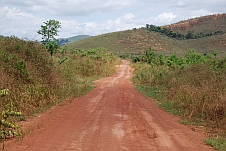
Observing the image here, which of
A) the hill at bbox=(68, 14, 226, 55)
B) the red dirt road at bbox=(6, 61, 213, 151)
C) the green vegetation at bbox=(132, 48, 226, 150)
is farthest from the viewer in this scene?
the hill at bbox=(68, 14, 226, 55)

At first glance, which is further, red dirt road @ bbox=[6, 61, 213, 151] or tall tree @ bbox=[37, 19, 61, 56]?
tall tree @ bbox=[37, 19, 61, 56]

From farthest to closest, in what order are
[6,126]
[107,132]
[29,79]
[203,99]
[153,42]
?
[153,42] < [29,79] < [203,99] < [107,132] < [6,126]

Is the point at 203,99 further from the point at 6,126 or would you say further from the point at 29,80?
the point at 6,126

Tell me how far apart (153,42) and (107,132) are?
69811mm

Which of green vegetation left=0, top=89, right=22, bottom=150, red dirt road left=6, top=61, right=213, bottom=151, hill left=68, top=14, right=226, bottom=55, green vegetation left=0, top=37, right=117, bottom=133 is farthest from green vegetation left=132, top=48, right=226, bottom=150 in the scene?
hill left=68, top=14, right=226, bottom=55

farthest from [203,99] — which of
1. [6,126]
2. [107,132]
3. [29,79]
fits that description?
[6,126]

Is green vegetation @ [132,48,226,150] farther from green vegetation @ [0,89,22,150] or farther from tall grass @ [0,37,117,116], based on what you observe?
green vegetation @ [0,89,22,150]

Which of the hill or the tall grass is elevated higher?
the hill

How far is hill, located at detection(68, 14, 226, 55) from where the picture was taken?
224 ft

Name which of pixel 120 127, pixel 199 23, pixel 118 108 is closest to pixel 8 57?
pixel 118 108

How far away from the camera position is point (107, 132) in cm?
746

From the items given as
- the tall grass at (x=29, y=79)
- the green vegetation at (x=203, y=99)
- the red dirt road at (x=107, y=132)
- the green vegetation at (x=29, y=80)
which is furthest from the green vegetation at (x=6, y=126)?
the green vegetation at (x=203, y=99)

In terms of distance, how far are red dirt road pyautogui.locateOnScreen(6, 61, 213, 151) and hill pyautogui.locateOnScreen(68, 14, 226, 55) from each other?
52.6 metres

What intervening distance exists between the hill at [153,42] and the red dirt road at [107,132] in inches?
2071
